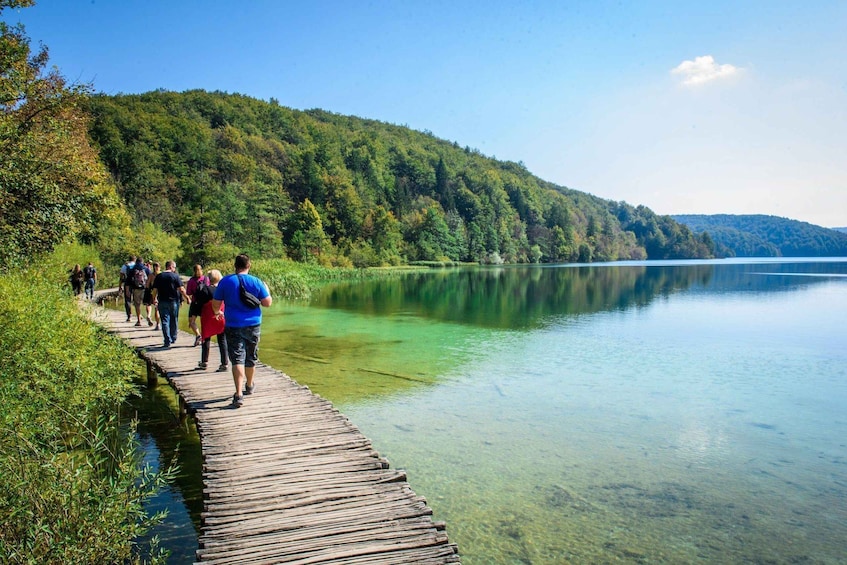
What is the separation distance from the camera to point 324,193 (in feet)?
308

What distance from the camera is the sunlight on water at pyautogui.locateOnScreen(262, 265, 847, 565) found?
5.89m

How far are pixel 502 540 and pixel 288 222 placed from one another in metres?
75.1

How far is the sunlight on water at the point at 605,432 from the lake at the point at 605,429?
0.03 m

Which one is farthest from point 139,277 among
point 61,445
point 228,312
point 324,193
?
point 324,193

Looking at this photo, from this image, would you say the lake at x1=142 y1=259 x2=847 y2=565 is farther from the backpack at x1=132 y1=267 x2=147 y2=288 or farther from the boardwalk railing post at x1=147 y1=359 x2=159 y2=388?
the backpack at x1=132 y1=267 x2=147 y2=288

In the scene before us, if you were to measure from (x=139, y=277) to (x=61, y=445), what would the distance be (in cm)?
926

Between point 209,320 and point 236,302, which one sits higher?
point 236,302

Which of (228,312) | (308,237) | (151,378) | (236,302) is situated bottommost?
(151,378)

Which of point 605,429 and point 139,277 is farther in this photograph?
point 139,277

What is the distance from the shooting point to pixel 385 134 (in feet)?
496

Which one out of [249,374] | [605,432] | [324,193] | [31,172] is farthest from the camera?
[324,193]

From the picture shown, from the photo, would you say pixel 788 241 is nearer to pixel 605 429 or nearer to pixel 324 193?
pixel 324 193

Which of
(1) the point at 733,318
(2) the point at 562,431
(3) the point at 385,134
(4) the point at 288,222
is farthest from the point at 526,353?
(3) the point at 385,134

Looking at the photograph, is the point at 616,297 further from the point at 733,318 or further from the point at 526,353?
the point at 526,353
